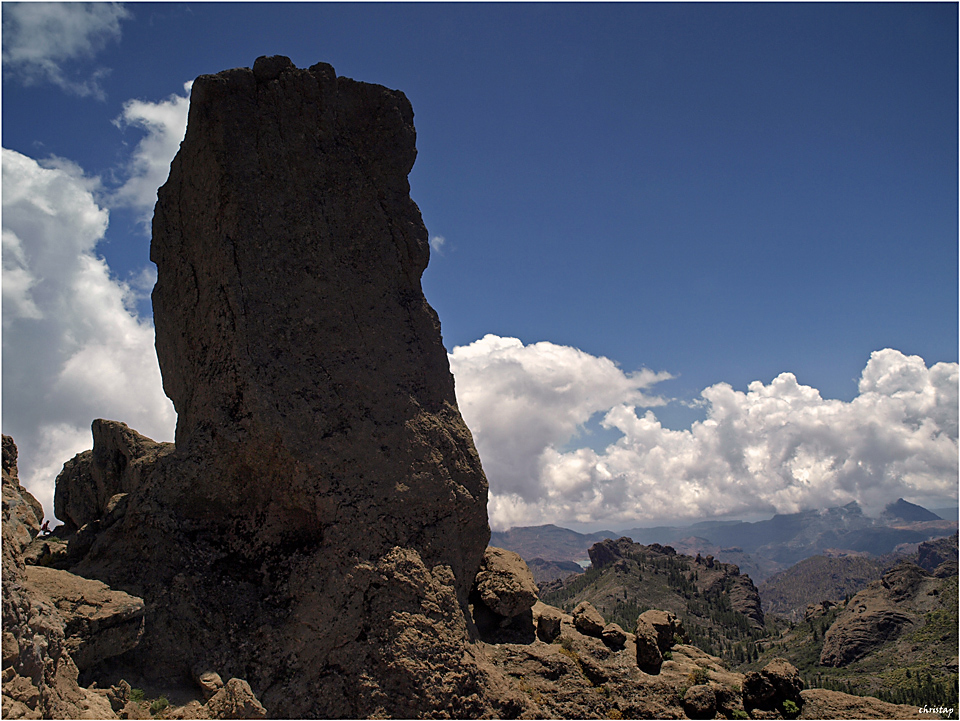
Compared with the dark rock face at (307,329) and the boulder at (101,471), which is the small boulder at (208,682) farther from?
the boulder at (101,471)

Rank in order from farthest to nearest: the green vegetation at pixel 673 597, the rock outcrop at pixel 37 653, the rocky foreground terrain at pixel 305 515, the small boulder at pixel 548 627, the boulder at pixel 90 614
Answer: the green vegetation at pixel 673 597, the small boulder at pixel 548 627, the rocky foreground terrain at pixel 305 515, the boulder at pixel 90 614, the rock outcrop at pixel 37 653

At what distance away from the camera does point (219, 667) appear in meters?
10.0

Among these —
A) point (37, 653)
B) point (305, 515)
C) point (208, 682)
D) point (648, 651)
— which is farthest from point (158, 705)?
point (648, 651)

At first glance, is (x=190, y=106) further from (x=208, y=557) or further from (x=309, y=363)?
(x=208, y=557)

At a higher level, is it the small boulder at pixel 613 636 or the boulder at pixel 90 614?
the boulder at pixel 90 614

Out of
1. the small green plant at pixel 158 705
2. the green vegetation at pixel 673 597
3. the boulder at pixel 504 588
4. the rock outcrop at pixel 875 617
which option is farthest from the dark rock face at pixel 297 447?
the rock outcrop at pixel 875 617

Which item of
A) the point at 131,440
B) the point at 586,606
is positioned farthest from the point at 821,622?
the point at 131,440

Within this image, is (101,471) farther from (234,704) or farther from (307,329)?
(234,704)

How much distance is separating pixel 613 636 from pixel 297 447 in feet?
34.6

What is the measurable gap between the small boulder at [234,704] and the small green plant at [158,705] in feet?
2.17

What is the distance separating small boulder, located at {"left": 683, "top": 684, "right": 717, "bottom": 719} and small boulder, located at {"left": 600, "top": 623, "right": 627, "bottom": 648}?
209 cm

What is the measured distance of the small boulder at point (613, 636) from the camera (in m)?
15.6

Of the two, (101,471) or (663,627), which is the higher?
(101,471)

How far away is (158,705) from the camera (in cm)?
911
